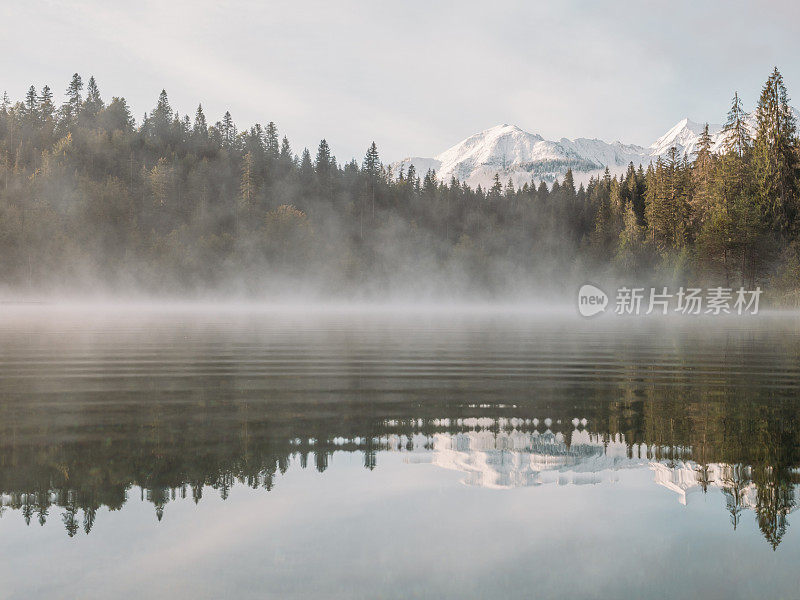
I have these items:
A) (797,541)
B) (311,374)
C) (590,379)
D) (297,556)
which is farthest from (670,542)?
(311,374)

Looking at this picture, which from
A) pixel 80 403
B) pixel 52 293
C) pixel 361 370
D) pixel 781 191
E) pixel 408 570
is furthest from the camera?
pixel 52 293

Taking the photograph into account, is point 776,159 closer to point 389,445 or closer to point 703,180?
point 703,180

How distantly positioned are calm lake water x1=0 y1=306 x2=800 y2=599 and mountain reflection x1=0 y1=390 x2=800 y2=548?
46 mm

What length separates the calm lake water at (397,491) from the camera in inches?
205

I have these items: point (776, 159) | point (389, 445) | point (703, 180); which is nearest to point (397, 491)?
point (389, 445)

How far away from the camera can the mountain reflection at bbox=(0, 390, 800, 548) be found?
24.1ft

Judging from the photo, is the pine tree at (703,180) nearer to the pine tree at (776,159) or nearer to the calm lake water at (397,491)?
the pine tree at (776,159)

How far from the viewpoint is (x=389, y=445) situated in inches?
387

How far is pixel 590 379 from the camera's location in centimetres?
1811

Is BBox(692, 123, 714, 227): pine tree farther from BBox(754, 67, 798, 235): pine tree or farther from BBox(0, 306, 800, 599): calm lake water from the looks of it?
BBox(0, 306, 800, 599): calm lake water

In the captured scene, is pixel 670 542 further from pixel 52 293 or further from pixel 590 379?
pixel 52 293

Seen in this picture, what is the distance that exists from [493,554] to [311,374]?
44.6 ft

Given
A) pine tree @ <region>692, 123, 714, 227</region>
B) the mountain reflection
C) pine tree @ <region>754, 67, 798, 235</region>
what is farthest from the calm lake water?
pine tree @ <region>692, 123, 714, 227</region>

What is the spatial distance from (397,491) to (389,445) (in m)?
2.34
